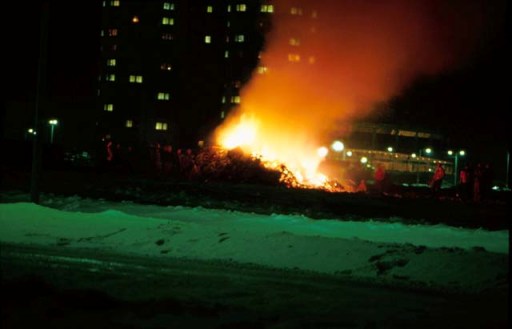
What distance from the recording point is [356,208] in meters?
21.0

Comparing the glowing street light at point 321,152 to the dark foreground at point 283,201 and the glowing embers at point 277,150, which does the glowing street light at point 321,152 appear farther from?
the dark foreground at point 283,201

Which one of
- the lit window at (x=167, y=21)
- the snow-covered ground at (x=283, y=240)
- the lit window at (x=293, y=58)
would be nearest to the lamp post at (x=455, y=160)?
the lit window at (x=293, y=58)

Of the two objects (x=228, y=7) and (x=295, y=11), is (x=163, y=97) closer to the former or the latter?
(x=228, y=7)

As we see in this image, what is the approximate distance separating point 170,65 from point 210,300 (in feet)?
249

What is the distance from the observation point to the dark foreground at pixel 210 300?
24.1 ft

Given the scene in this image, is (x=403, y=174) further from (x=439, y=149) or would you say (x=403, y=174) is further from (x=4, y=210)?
(x=4, y=210)

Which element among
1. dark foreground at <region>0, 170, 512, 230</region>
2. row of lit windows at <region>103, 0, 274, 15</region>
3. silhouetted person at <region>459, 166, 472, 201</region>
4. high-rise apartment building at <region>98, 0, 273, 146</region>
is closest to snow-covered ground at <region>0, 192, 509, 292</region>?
dark foreground at <region>0, 170, 512, 230</region>

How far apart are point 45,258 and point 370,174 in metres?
31.7

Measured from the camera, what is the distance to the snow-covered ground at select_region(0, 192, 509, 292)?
1081 cm

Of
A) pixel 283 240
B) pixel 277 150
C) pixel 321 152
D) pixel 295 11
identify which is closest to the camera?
pixel 283 240

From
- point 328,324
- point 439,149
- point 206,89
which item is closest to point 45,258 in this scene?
point 328,324

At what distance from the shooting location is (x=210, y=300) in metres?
8.48

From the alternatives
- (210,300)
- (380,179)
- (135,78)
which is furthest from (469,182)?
(135,78)

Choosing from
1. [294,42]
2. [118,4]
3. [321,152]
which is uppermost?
[118,4]
